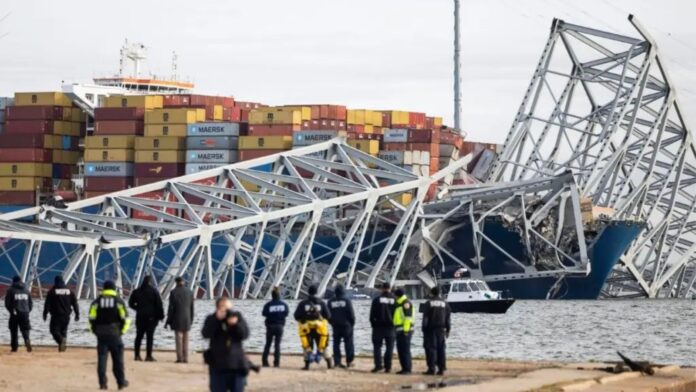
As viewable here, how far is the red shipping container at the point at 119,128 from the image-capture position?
112750 millimetres

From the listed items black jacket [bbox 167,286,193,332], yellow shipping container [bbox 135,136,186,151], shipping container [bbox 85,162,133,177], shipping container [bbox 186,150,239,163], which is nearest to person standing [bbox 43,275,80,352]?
black jacket [bbox 167,286,193,332]

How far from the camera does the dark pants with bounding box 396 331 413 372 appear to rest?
96.3ft

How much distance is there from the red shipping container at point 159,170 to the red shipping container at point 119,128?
3.26 meters

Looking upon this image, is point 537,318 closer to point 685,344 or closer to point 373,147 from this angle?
point 685,344

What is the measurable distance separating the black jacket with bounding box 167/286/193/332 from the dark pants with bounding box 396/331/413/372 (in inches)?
147

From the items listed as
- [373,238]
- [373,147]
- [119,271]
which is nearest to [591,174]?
[373,238]

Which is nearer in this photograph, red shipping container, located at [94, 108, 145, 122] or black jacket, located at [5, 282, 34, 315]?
black jacket, located at [5, 282, 34, 315]

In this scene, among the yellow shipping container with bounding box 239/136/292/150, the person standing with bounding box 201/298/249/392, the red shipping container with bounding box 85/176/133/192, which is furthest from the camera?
the red shipping container with bounding box 85/176/133/192

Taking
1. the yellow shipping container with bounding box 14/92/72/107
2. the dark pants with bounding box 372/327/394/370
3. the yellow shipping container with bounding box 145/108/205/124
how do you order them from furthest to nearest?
the yellow shipping container with bounding box 14/92/72/107
the yellow shipping container with bounding box 145/108/205/124
the dark pants with bounding box 372/327/394/370

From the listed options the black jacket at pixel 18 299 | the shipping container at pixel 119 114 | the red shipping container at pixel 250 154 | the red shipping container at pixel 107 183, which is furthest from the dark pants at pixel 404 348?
the shipping container at pixel 119 114

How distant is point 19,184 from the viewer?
11150 centimetres

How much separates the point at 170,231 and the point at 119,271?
33.0 feet

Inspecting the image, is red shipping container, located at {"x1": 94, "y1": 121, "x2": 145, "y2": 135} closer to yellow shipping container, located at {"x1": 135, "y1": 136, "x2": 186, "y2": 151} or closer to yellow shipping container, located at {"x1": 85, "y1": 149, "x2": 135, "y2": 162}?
yellow shipping container, located at {"x1": 85, "y1": 149, "x2": 135, "y2": 162}

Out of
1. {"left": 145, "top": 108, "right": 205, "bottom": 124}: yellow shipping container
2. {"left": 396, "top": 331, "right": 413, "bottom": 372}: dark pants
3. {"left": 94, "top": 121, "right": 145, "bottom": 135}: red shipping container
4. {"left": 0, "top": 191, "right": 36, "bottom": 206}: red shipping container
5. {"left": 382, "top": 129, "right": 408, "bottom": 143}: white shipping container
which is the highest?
{"left": 145, "top": 108, "right": 205, "bottom": 124}: yellow shipping container
